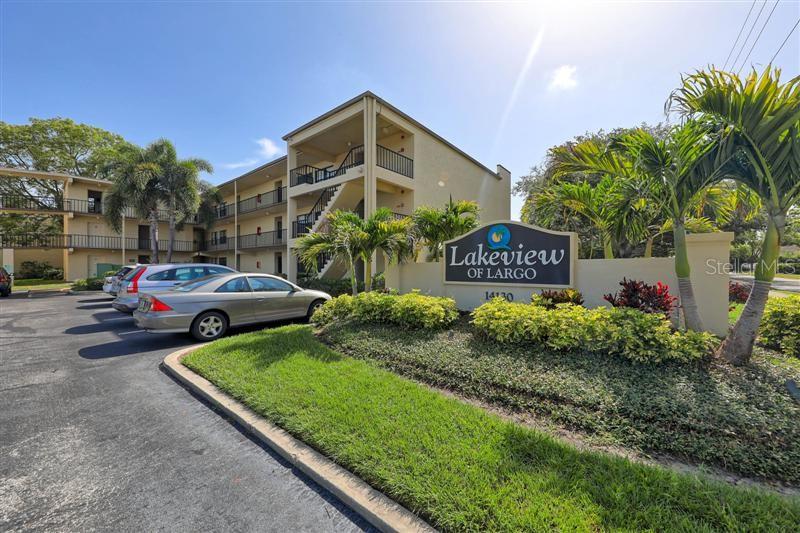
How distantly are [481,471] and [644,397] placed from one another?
84.1 inches

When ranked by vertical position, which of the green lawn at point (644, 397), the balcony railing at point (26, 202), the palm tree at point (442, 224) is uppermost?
the balcony railing at point (26, 202)

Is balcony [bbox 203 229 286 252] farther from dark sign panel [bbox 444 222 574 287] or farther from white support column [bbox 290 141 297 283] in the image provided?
dark sign panel [bbox 444 222 574 287]

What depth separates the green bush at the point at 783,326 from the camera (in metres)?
4.76

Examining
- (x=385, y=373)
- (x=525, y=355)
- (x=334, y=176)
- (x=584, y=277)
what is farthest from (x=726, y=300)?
(x=334, y=176)

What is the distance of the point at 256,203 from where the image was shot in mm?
23484

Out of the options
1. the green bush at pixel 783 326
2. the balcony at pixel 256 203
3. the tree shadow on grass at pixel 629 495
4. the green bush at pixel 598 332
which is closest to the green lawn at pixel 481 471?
the tree shadow on grass at pixel 629 495

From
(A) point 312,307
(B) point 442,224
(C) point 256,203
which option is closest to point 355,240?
(A) point 312,307

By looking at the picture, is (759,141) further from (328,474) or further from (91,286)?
(91,286)

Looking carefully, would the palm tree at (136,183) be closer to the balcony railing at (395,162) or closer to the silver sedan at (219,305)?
the balcony railing at (395,162)

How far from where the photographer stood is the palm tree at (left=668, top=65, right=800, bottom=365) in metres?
3.79

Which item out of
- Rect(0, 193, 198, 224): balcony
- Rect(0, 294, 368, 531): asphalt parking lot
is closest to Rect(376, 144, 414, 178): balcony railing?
Rect(0, 294, 368, 531): asphalt parking lot

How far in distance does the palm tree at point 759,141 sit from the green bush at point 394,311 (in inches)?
158

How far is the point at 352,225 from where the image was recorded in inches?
327

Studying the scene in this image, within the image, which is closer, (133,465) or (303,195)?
(133,465)
